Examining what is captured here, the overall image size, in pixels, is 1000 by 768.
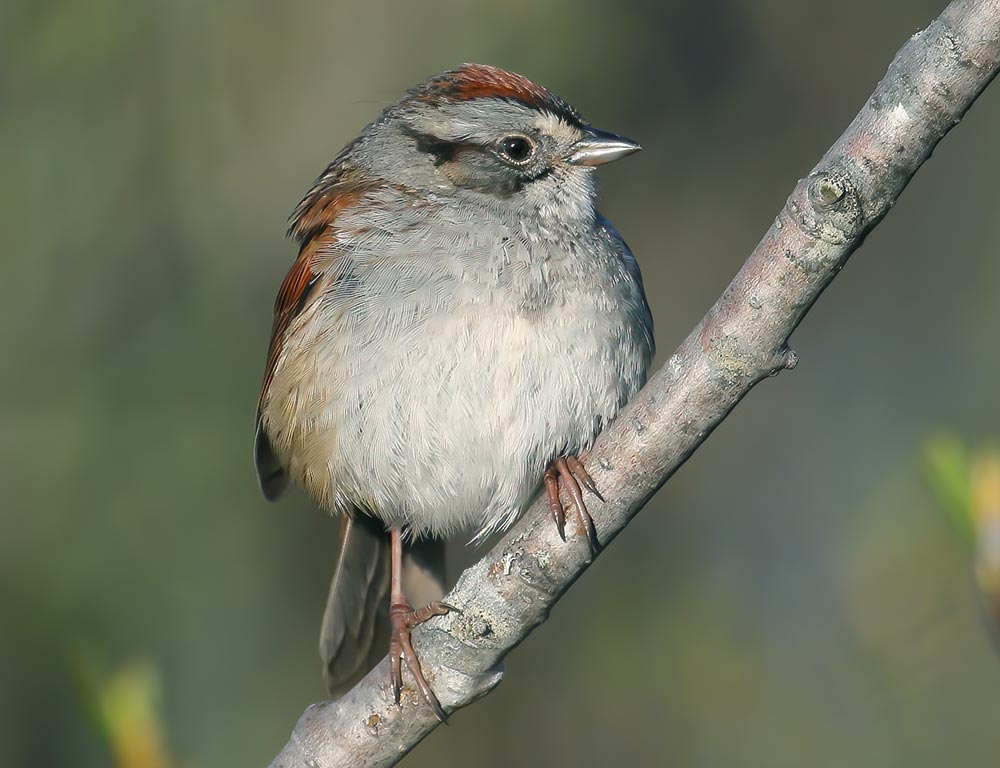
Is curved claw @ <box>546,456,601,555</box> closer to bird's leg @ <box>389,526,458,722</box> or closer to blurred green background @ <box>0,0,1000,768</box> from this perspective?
bird's leg @ <box>389,526,458,722</box>

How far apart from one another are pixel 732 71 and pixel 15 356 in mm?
3476

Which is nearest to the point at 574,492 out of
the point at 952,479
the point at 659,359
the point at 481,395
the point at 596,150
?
the point at 481,395

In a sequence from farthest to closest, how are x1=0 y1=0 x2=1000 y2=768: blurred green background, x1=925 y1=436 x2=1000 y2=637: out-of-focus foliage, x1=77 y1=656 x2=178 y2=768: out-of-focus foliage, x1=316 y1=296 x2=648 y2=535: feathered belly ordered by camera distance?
x1=0 y1=0 x2=1000 y2=768: blurred green background → x1=316 y1=296 x2=648 y2=535: feathered belly → x1=77 y1=656 x2=178 y2=768: out-of-focus foliage → x1=925 y1=436 x2=1000 y2=637: out-of-focus foliage

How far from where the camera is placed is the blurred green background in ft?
16.1

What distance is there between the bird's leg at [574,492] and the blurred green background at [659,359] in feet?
7.34

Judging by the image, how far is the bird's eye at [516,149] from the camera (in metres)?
3.63

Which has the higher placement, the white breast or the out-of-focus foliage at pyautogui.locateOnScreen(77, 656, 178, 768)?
the white breast

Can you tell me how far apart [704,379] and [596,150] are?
124cm

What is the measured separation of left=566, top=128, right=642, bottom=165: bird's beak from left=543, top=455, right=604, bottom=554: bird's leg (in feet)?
3.51

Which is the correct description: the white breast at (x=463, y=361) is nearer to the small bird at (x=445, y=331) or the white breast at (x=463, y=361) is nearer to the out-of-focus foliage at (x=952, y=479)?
the small bird at (x=445, y=331)

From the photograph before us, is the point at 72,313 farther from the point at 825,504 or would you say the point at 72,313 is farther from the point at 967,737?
the point at 967,737

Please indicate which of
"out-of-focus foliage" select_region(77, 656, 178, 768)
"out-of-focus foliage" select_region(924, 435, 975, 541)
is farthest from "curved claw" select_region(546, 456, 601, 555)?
"out-of-focus foliage" select_region(77, 656, 178, 768)

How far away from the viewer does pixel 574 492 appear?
2.79 m

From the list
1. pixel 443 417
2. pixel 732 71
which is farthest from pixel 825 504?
pixel 443 417
